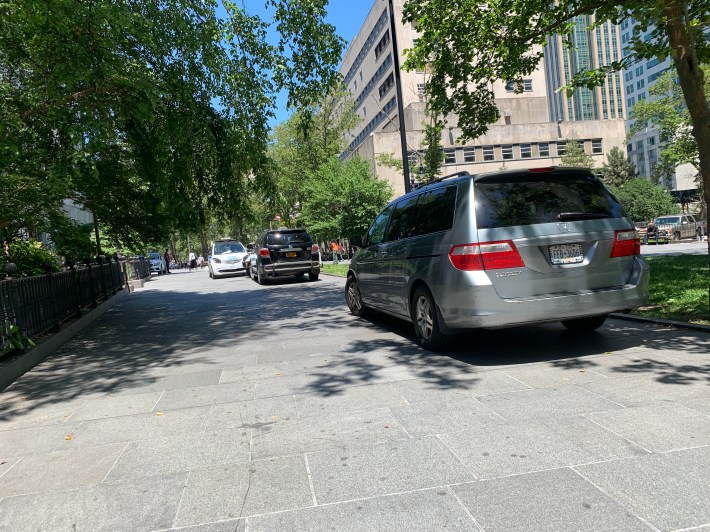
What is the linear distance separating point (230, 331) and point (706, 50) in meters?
10.0

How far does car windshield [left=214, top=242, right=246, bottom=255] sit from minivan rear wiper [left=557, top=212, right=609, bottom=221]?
69.5 ft

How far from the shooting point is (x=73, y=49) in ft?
22.8

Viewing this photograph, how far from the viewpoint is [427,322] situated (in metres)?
6.24

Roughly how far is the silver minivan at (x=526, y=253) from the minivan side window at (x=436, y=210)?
0.02 meters

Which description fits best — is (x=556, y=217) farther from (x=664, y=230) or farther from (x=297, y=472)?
(x=664, y=230)

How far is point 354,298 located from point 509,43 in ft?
19.5

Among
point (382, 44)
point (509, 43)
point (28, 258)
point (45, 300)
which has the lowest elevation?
point (45, 300)

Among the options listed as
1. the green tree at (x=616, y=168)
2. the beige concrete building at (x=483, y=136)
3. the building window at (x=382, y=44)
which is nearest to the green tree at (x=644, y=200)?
the green tree at (x=616, y=168)

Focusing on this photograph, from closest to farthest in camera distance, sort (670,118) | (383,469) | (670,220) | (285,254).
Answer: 1. (383,469)
2. (285,254)
3. (670,220)
4. (670,118)

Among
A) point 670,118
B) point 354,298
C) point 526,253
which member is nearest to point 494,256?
point 526,253

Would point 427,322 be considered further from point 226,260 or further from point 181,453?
point 226,260

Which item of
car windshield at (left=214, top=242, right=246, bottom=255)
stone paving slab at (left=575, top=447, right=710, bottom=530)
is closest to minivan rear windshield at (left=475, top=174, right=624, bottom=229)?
stone paving slab at (left=575, top=447, right=710, bottom=530)

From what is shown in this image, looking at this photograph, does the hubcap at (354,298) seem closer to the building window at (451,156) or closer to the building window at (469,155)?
the building window at (451,156)

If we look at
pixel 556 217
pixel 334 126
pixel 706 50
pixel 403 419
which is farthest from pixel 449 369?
pixel 334 126
